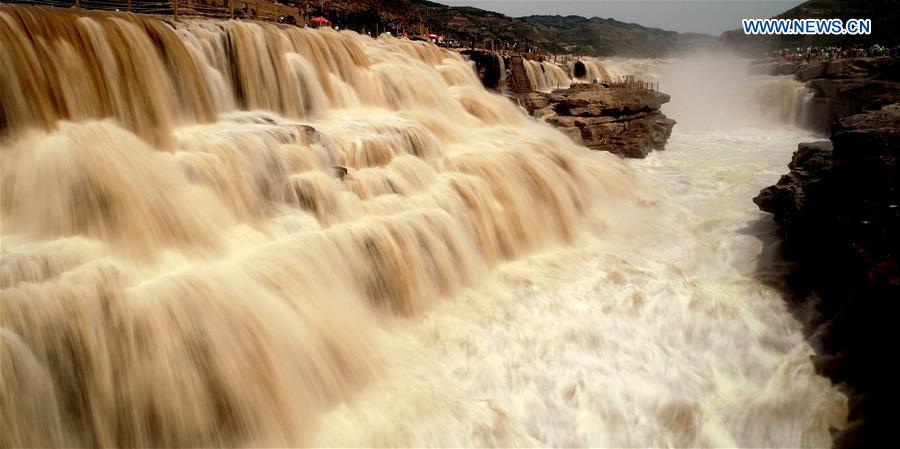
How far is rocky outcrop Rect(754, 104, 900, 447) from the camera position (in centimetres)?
472

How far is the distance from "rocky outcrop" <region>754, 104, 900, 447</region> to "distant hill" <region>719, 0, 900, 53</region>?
4978 cm

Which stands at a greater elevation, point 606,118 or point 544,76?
point 544,76

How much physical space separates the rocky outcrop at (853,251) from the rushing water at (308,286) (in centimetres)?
29

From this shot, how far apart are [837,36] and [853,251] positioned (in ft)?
222

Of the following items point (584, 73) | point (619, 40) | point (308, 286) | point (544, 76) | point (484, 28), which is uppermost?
point (619, 40)

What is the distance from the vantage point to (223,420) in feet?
12.4

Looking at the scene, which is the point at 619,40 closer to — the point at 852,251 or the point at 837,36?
the point at 837,36

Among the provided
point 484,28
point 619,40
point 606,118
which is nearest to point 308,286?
point 606,118

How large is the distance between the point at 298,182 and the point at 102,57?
268 cm

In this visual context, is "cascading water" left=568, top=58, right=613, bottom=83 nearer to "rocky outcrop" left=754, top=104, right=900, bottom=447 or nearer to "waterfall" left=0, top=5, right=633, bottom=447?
"waterfall" left=0, top=5, right=633, bottom=447

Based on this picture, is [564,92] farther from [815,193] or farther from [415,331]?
[415,331]

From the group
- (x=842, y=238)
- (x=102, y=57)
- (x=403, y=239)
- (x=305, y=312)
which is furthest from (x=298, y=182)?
(x=842, y=238)

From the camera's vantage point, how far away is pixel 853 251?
17.9ft

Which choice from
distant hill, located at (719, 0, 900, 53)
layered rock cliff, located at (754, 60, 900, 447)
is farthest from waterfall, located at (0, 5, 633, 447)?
distant hill, located at (719, 0, 900, 53)
